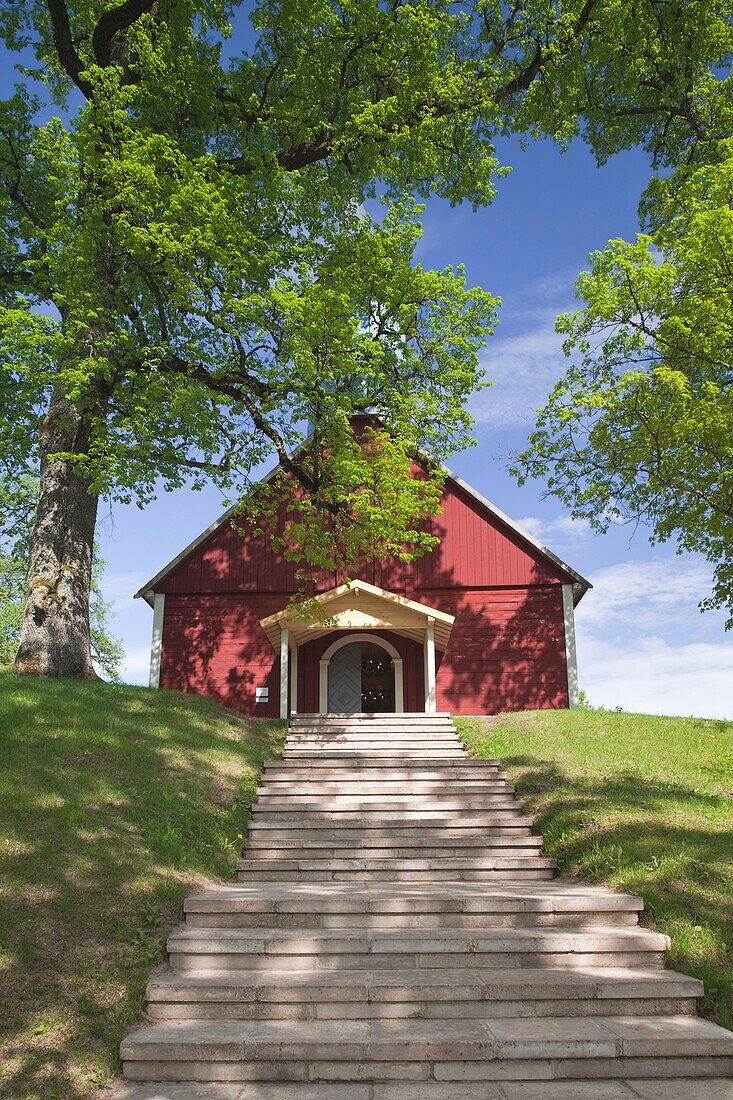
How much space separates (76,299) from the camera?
13773mm

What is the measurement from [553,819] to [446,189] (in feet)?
48.6

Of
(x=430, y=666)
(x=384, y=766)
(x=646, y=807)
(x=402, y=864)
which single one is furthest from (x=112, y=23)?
(x=646, y=807)

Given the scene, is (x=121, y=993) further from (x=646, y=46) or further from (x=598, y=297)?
(x=646, y=46)

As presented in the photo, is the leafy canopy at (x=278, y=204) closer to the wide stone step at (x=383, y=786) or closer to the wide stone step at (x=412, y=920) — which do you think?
the wide stone step at (x=383, y=786)

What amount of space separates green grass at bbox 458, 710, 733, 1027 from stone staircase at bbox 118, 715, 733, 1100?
1.07 ft

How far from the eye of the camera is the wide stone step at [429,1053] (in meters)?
5.35

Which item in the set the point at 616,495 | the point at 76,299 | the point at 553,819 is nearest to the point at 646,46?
the point at 616,495

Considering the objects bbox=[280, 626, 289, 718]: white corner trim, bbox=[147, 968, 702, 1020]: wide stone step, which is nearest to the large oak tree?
bbox=[280, 626, 289, 718]: white corner trim

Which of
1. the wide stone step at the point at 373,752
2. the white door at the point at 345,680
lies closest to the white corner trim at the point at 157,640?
the white door at the point at 345,680

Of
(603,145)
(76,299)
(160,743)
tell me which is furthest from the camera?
(603,145)

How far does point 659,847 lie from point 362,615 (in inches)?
405

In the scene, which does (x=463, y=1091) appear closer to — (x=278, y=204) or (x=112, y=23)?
(x=278, y=204)

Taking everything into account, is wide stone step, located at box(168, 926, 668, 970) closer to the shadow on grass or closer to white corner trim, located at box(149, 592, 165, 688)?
the shadow on grass

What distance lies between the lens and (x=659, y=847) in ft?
30.0
